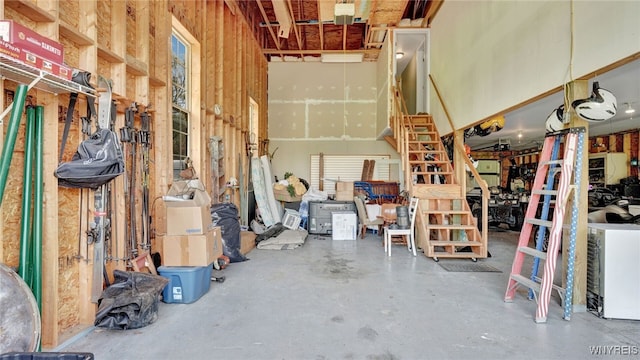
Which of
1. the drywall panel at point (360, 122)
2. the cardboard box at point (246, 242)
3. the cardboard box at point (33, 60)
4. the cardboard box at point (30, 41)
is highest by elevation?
the drywall panel at point (360, 122)

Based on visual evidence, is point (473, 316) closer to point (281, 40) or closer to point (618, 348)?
point (618, 348)

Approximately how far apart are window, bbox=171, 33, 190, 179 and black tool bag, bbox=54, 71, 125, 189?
68.7 inches

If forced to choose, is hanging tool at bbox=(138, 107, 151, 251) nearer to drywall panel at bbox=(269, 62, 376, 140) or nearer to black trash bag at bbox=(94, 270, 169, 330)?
black trash bag at bbox=(94, 270, 169, 330)

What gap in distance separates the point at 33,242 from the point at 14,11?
5.22 ft

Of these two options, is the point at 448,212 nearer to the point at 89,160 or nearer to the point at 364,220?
the point at 364,220

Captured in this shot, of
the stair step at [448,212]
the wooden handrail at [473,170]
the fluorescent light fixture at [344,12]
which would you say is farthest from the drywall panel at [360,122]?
the stair step at [448,212]

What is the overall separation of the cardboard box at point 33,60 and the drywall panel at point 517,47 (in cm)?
432

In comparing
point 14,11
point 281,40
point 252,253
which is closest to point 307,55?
point 281,40

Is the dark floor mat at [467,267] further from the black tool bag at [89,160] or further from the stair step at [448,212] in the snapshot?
the black tool bag at [89,160]

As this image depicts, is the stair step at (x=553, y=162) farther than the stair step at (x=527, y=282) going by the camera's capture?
Yes

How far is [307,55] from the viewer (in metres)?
9.85

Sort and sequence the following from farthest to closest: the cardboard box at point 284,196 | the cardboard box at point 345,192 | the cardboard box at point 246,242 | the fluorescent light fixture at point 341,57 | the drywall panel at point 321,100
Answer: the drywall panel at point 321,100 → the fluorescent light fixture at point 341,57 → the cardboard box at point 284,196 → the cardboard box at point 345,192 → the cardboard box at point 246,242

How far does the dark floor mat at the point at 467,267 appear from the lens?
443 cm

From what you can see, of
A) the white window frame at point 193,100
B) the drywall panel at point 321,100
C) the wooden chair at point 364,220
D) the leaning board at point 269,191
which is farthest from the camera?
the drywall panel at point 321,100
